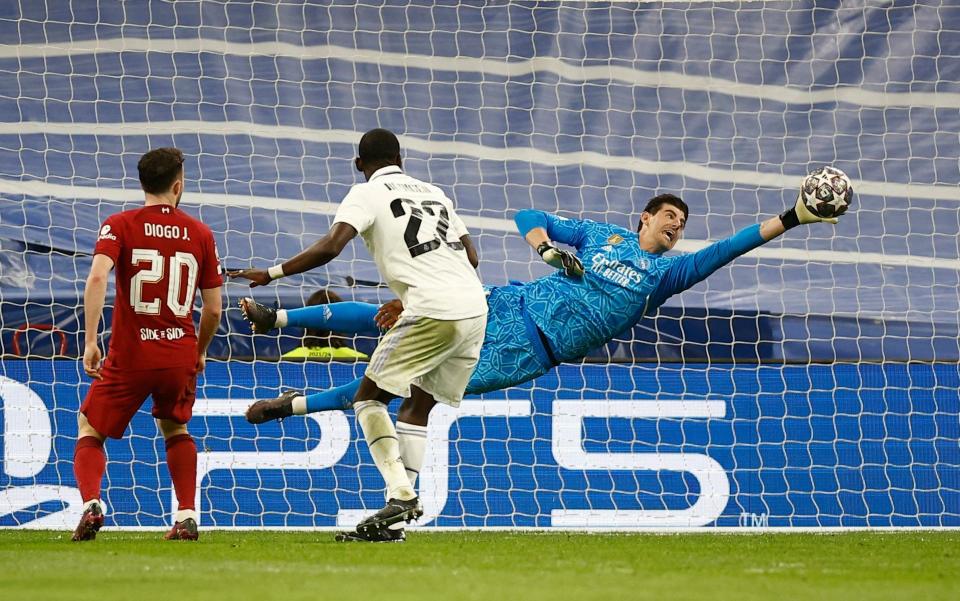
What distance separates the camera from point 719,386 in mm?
7953

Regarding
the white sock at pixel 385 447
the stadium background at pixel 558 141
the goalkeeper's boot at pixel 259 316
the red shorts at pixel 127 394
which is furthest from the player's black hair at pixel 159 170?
the stadium background at pixel 558 141

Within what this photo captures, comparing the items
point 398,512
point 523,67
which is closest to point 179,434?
point 398,512

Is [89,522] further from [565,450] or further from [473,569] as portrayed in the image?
[565,450]

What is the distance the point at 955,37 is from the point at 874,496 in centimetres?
382

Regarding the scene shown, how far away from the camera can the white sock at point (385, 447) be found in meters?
5.27

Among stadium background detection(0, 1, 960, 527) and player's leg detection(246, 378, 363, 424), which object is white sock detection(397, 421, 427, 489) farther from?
stadium background detection(0, 1, 960, 527)

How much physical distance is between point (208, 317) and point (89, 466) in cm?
79

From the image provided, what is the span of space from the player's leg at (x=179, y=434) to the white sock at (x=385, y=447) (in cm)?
79

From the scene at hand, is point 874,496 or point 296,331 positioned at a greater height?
point 296,331

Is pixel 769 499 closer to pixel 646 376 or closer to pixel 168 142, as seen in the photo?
pixel 646 376

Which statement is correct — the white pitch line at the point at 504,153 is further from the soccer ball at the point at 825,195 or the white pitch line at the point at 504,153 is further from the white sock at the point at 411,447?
the white sock at the point at 411,447

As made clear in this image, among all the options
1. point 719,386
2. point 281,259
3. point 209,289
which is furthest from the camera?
point 281,259

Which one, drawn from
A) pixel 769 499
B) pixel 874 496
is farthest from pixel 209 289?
pixel 874 496

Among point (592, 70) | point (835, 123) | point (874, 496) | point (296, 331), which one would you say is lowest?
point (874, 496)
